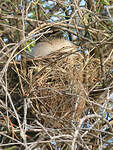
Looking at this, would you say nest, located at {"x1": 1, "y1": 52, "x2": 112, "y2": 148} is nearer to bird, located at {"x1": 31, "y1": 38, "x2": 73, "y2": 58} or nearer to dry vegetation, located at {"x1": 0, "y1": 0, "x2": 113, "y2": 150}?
dry vegetation, located at {"x1": 0, "y1": 0, "x2": 113, "y2": 150}

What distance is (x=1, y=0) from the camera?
3.37 m

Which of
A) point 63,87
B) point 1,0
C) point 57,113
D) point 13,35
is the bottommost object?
point 57,113

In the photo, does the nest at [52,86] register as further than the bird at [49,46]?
No

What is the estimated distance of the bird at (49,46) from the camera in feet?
11.6

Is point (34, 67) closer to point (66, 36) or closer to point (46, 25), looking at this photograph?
point (46, 25)

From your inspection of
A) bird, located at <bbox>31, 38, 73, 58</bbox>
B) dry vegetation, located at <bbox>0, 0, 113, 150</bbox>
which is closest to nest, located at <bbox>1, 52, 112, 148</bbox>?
dry vegetation, located at <bbox>0, 0, 113, 150</bbox>

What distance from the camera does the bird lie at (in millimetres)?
3549

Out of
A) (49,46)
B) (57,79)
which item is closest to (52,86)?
(57,79)

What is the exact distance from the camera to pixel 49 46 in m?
3.61

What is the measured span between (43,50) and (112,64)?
67cm

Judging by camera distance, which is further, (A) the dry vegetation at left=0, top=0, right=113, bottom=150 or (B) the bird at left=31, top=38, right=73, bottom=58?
(B) the bird at left=31, top=38, right=73, bottom=58

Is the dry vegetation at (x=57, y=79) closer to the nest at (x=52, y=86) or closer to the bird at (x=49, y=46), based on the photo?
the nest at (x=52, y=86)

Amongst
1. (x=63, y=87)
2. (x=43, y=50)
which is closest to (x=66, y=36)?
(x=43, y=50)

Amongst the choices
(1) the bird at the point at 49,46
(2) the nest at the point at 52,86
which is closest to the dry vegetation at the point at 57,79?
(2) the nest at the point at 52,86
